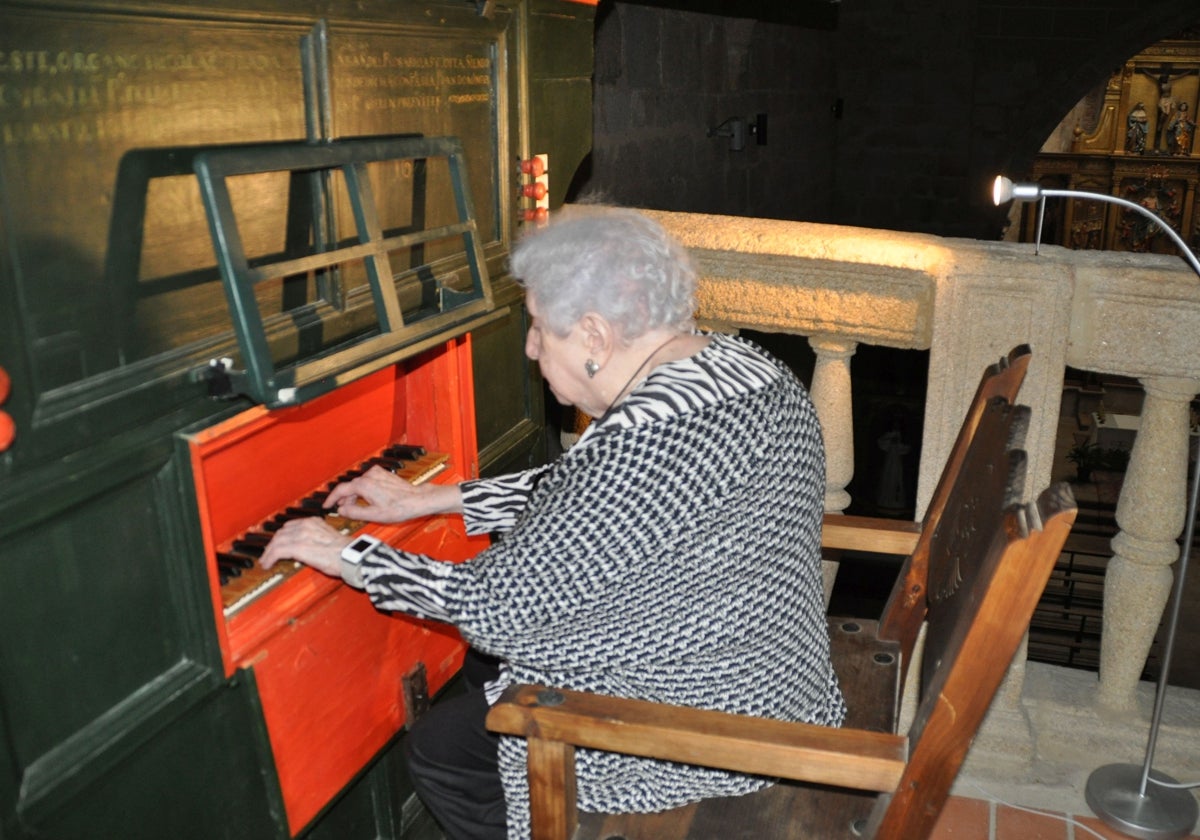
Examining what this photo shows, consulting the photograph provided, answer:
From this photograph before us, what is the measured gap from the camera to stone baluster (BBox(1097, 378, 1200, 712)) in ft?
9.04

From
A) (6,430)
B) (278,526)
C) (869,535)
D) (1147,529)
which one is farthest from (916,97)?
(6,430)

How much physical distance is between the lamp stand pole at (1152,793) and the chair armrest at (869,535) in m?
0.71

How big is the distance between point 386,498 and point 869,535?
1.00 meters

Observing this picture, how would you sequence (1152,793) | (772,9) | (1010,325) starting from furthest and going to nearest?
(772,9)
(1152,793)
(1010,325)

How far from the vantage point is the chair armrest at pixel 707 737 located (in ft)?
5.60

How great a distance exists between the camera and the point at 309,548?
2.06 metres

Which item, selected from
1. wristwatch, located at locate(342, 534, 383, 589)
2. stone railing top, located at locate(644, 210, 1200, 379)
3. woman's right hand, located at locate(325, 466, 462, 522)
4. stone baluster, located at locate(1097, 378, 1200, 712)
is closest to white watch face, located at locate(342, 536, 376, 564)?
wristwatch, located at locate(342, 534, 383, 589)

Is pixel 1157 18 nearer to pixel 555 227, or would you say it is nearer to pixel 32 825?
pixel 555 227

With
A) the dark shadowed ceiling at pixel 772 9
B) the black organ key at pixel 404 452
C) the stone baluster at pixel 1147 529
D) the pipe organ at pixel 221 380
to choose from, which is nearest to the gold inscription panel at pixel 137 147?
the pipe organ at pixel 221 380

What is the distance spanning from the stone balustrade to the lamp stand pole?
92mm

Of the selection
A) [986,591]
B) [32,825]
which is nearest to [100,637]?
[32,825]

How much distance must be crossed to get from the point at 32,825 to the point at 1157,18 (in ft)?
33.0

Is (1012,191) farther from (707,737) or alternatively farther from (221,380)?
(221,380)

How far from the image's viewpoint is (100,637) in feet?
5.73
